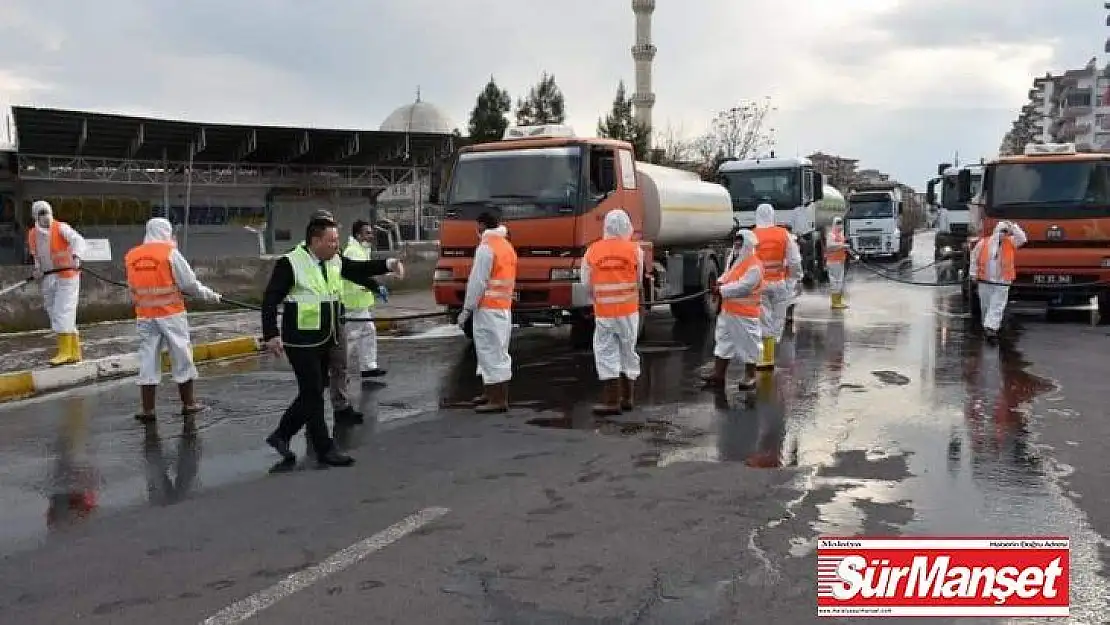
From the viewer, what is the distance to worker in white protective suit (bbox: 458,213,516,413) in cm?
870

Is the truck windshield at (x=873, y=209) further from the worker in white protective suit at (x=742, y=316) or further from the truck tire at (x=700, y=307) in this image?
the worker in white protective suit at (x=742, y=316)

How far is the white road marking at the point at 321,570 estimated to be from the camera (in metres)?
4.24

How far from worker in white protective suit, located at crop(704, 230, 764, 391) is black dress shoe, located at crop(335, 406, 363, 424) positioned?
139 inches

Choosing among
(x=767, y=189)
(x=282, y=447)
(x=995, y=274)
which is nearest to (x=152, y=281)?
(x=282, y=447)

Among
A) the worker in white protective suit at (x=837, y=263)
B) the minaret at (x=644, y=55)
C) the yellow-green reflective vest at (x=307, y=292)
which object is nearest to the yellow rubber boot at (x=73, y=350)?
the yellow-green reflective vest at (x=307, y=292)

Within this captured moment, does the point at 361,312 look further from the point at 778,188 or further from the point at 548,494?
the point at 778,188

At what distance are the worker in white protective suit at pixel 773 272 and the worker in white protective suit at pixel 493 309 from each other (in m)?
3.25

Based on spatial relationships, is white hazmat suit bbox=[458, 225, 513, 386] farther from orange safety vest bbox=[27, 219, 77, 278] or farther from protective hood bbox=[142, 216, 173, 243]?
orange safety vest bbox=[27, 219, 77, 278]

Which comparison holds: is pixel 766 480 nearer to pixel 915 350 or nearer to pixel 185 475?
pixel 185 475

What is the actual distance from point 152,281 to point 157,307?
236 millimetres

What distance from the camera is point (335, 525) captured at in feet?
18.0

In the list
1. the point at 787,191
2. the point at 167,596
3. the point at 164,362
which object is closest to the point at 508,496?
the point at 167,596

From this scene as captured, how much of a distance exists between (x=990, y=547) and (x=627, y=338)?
14.3ft

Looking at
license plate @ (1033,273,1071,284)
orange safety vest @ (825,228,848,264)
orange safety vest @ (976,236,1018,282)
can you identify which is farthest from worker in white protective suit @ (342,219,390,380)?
license plate @ (1033,273,1071,284)
